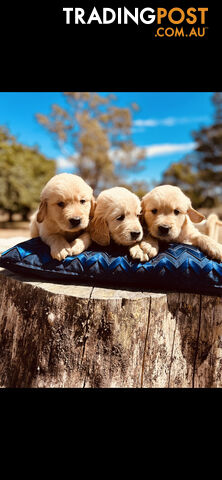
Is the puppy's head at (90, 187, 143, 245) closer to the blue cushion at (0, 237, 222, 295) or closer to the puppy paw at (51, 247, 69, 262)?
the blue cushion at (0, 237, 222, 295)

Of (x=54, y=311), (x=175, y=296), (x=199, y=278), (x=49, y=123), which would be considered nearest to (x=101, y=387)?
(x=54, y=311)

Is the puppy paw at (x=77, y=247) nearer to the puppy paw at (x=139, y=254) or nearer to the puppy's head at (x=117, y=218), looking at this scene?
the puppy's head at (x=117, y=218)

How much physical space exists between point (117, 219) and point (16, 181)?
17179mm

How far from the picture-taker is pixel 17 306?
121 inches

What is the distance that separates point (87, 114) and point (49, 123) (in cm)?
346

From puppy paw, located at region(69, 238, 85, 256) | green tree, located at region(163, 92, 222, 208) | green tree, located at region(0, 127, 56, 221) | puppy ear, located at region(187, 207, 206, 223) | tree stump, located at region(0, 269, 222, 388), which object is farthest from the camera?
green tree, located at region(163, 92, 222, 208)

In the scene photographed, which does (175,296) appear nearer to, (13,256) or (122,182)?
(13,256)

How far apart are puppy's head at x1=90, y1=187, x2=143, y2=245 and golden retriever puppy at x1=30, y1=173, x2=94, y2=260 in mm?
129

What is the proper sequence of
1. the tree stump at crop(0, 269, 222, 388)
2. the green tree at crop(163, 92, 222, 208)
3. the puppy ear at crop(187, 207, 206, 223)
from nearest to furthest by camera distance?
the tree stump at crop(0, 269, 222, 388) < the puppy ear at crop(187, 207, 206, 223) < the green tree at crop(163, 92, 222, 208)

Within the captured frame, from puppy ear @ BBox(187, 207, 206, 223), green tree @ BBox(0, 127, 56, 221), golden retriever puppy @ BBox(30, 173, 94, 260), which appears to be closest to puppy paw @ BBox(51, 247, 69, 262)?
golden retriever puppy @ BBox(30, 173, 94, 260)

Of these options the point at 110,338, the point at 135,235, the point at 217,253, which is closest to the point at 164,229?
the point at 135,235

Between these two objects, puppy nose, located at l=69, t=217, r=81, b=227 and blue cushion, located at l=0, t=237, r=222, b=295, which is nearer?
blue cushion, located at l=0, t=237, r=222, b=295

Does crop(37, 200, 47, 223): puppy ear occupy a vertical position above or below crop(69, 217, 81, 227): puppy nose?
above

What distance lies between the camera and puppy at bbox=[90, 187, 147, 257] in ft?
9.82
